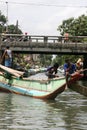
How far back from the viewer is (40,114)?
18906 mm

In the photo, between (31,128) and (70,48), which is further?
(70,48)

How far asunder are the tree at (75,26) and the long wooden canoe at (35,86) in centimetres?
6059

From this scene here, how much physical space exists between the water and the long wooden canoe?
0.47 metres

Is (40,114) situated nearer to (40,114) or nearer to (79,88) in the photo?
(40,114)

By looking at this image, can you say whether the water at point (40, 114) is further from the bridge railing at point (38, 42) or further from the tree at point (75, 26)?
the tree at point (75, 26)

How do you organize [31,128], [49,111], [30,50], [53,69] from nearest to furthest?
1. [31,128]
2. [49,111]
3. [53,69]
4. [30,50]

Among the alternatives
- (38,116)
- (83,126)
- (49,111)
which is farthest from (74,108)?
(83,126)

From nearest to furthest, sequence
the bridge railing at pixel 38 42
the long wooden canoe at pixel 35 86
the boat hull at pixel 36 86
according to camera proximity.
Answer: the boat hull at pixel 36 86, the long wooden canoe at pixel 35 86, the bridge railing at pixel 38 42

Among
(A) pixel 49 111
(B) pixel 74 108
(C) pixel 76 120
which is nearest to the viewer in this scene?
(C) pixel 76 120

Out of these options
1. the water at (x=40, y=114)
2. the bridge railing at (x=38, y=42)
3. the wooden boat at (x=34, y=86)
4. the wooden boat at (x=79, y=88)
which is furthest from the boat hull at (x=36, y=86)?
the bridge railing at (x=38, y=42)

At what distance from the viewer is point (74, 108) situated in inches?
846

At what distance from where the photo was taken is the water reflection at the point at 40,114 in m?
16.1

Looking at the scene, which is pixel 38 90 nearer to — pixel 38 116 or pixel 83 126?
pixel 38 116

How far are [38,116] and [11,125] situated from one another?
2301mm
